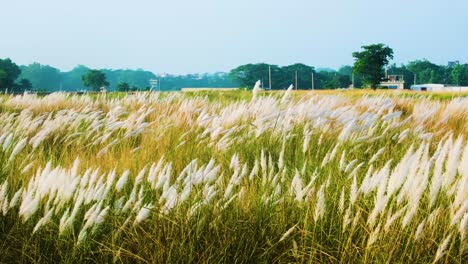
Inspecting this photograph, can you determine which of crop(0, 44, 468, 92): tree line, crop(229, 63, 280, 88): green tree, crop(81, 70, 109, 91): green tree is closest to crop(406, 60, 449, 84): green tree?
crop(0, 44, 468, 92): tree line

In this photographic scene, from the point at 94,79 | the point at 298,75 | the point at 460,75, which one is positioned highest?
the point at 94,79

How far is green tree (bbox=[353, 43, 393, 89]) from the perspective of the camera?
203ft

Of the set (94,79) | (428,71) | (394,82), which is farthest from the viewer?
(428,71)

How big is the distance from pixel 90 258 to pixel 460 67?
120m

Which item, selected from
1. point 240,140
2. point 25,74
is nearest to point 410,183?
point 240,140

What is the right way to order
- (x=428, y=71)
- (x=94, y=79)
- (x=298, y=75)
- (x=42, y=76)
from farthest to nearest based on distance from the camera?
(x=42, y=76) < (x=428, y=71) < (x=298, y=75) < (x=94, y=79)

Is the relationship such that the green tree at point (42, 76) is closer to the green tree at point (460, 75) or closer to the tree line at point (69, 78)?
the tree line at point (69, 78)

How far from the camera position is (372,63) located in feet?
204

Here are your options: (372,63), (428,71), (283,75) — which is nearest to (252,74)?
(283,75)

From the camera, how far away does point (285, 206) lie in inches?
101

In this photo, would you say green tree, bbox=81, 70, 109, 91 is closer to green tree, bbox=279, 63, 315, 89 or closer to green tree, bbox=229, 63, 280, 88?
green tree, bbox=229, 63, 280, 88

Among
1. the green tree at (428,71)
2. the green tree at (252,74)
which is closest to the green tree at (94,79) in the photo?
the green tree at (252,74)

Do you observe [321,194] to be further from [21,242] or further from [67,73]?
[67,73]

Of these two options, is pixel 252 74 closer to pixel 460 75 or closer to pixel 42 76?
pixel 460 75
